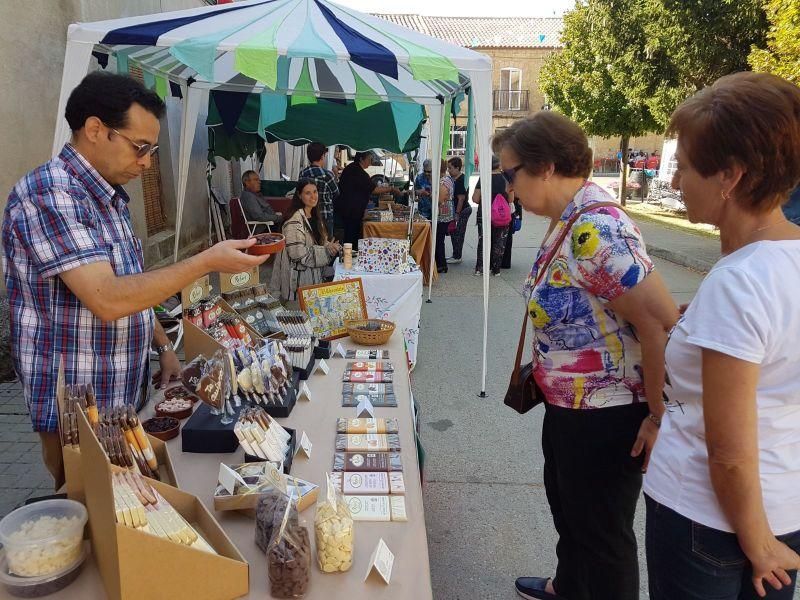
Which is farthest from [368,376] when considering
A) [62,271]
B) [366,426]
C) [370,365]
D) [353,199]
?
[353,199]

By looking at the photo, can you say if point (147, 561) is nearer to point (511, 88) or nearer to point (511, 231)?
point (511, 231)

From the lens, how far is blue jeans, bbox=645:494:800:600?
1.08 m

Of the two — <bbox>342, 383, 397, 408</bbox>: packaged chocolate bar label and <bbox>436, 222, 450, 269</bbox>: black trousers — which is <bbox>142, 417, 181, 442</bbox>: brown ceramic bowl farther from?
<bbox>436, 222, 450, 269</bbox>: black trousers

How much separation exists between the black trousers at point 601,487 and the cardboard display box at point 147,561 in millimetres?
1053

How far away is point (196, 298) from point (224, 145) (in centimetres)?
591

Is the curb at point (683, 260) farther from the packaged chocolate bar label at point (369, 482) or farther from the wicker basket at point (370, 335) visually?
the packaged chocolate bar label at point (369, 482)

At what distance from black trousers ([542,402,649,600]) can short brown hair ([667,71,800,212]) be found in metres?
0.82

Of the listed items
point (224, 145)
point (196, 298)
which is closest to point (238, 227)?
point (224, 145)

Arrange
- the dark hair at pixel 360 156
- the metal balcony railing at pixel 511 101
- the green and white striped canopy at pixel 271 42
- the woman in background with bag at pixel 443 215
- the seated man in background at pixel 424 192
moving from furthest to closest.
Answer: the metal balcony railing at pixel 511 101
the seated man in background at pixel 424 192
the woman in background with bag at pixel 443 215
the dark hair at pixel 360 156
the green and white striped canopy at pixel 271 42

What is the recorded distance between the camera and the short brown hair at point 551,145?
5.43ft

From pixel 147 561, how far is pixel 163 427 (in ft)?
2.64

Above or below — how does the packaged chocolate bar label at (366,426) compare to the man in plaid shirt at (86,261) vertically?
below

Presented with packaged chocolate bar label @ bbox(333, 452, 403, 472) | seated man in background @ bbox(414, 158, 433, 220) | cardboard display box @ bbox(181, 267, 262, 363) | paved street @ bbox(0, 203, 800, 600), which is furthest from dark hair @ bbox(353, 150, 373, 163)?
packaged chocolate bar label @ bbox(333, 452, 403, 472)

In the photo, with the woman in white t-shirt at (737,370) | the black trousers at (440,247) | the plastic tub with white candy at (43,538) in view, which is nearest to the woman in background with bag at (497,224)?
the black trousers at (440,247)
